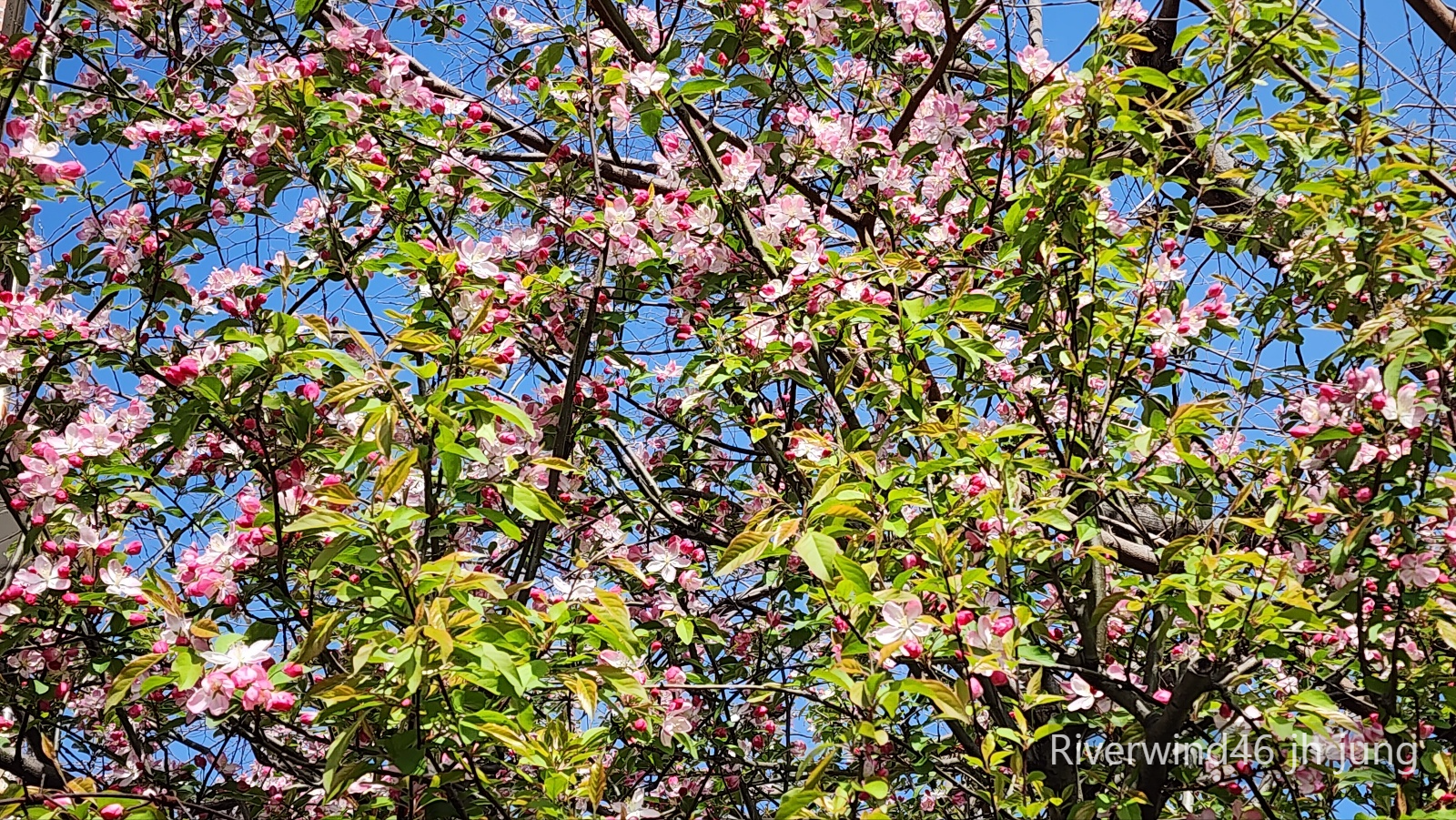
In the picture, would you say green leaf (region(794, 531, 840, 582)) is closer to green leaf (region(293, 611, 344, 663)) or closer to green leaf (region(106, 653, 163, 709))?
green leaf (region(293, 611, 344, 663))

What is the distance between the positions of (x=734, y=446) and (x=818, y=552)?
1.46m

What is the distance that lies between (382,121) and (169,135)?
0.50m

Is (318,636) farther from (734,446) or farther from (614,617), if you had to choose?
(734,446)

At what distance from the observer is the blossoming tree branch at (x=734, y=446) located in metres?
1.76

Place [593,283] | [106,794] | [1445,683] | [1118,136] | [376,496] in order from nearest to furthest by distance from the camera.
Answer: [376,496]
[106,794]
[1445,683]
[1118,136]
[593,283]

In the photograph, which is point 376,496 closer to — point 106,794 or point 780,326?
point 106,794

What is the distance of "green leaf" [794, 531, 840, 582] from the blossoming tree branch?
0.07m

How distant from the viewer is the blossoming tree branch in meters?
1.76

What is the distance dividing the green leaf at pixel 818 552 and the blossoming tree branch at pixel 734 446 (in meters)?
0.07

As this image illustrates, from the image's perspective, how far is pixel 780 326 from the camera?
7.93 feet

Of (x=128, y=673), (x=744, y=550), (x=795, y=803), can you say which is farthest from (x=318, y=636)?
(x=795, y=803)

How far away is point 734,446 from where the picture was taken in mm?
2947

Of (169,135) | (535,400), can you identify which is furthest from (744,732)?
(169,135)

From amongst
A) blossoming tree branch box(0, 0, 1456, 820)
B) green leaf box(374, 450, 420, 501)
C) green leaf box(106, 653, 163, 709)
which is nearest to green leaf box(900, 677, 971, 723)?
blossoming tree branch box(0, 0, 1456, 820)
